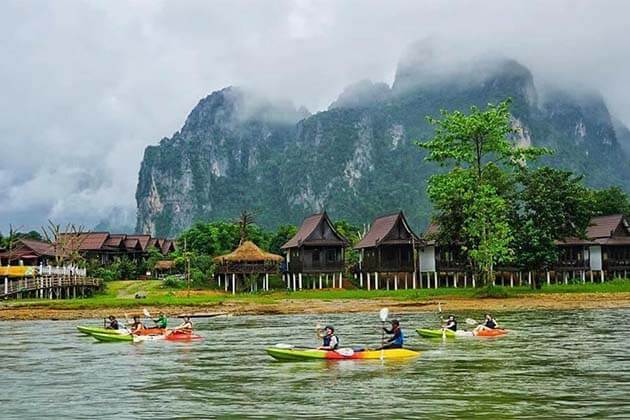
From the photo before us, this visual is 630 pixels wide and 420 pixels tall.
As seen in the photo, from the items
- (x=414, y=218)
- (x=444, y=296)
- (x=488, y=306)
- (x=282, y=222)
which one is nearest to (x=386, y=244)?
(x=444, y=296)

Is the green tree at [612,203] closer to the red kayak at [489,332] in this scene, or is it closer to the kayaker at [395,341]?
the red kayak at [489,332]

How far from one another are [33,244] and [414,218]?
82998 mm

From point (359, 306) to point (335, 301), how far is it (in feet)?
13.0

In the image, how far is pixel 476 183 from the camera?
52875 mm

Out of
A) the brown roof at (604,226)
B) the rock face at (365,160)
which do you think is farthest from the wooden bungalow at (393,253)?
the rock face at (365,160)

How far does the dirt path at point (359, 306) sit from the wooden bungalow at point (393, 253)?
12.2m

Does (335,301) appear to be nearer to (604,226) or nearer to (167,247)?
(604,226)

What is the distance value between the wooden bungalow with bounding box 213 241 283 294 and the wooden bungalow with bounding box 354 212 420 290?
8247 millimetres

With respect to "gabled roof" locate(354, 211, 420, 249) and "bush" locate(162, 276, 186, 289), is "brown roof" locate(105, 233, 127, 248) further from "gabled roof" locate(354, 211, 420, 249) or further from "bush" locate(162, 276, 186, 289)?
"gabled roof" locate(354, 211, 420, 249)

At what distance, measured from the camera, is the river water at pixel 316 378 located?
16.3 m

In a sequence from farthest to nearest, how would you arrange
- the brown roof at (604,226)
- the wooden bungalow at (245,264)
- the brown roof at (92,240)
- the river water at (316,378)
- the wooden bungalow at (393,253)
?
the brown roof at (92,240) → the brown roof at (604,226) → the wooden bungalow at (393,253) → the wooden bungalow at (245,264) → the river water at (316,378)

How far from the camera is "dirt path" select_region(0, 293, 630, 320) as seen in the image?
4656cm

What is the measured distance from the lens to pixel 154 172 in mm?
196125

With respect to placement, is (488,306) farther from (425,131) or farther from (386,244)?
(425,131)
